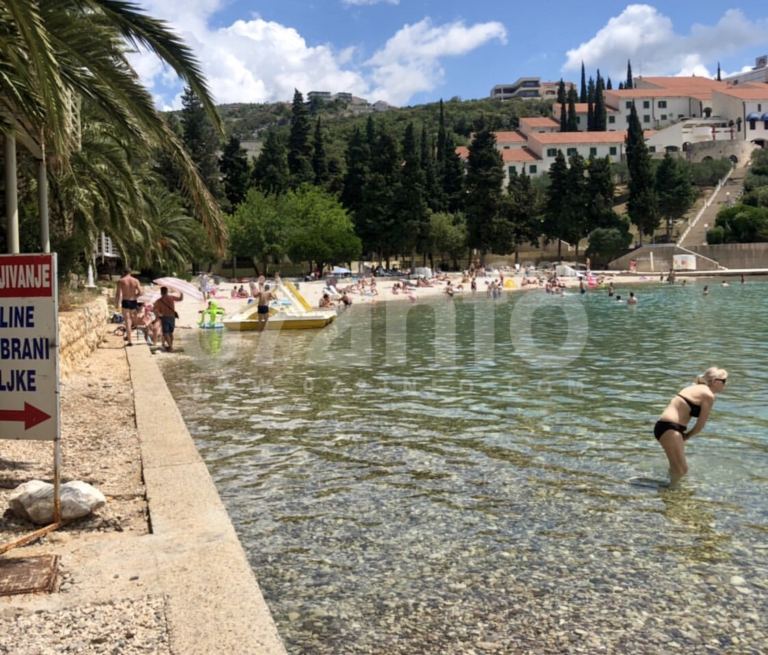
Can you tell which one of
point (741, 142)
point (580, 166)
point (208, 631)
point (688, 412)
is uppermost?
point (741, 142)

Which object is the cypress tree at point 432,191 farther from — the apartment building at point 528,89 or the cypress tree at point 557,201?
the apartment building at point 528,89

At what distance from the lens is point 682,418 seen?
6930 millimetres

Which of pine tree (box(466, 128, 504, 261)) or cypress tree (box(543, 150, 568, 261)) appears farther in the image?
cypress tree (box(543, 150, 568, 261))

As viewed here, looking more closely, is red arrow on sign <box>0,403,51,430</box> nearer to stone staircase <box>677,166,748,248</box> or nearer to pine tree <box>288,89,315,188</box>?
pine tree <box>288,89,315,188</box>

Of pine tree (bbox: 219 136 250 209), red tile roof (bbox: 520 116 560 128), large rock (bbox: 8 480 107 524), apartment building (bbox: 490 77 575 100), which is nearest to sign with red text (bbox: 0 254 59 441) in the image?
large rock (bbox: 8 480 107 524)

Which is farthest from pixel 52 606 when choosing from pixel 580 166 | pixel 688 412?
pixel 580 166

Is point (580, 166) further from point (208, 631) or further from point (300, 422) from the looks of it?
point (208, 631)

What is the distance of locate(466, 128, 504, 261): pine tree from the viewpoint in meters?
63.7

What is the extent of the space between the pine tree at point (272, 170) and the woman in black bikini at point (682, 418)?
61.0 metres

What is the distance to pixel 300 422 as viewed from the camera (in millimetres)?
9484

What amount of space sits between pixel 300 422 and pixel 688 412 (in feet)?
15.3

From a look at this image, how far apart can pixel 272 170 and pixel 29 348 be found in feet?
212

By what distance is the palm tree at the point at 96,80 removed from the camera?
18.9 ft

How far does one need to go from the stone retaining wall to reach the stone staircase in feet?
210
